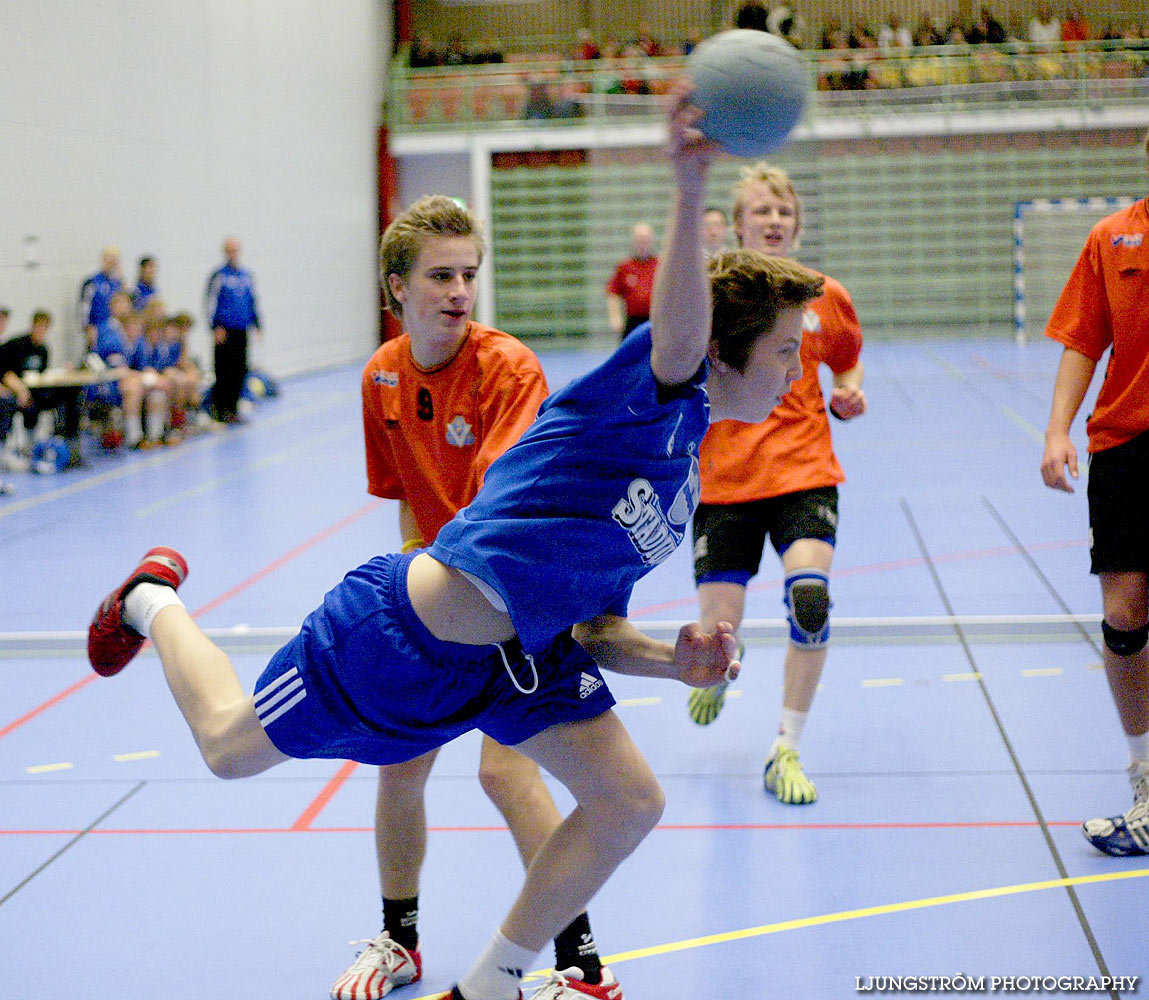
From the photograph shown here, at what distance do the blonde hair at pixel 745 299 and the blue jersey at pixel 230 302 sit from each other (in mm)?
12423

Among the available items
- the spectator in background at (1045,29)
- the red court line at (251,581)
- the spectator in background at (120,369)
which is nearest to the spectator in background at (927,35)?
the spectator in background at (1045,29)

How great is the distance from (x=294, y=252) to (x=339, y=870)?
56.4 feet

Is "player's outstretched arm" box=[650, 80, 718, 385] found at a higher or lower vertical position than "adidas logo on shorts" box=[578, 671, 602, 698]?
higher

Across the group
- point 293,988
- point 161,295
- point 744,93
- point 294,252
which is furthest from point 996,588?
point 294,252

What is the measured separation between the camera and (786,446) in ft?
13.0

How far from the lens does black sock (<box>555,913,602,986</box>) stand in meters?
2.65

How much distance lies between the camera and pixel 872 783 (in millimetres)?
3828

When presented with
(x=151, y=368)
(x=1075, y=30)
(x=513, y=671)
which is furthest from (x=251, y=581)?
(x=1075, y=30)

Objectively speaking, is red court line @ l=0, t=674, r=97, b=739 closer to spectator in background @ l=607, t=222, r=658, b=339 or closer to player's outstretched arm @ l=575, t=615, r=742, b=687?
player's outstretched arm @ l=575, t=615, r=742, b=687

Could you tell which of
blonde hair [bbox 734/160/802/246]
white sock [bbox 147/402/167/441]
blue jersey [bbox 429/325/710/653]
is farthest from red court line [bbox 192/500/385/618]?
blue jersey [bbox 429/325/710/653]

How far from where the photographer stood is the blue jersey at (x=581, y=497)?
201 cm

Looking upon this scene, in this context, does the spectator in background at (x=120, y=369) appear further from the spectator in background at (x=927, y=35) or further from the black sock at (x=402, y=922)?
the spectator in background at (x=927, y=35)

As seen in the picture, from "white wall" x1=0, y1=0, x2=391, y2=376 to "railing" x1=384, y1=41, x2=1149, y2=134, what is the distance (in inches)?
88.9

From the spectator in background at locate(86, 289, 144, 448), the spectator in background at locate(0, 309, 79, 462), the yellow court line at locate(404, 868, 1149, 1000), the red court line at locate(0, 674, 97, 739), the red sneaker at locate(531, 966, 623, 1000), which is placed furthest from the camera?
the spectator in background at locate(86, 289, 144, 448)
